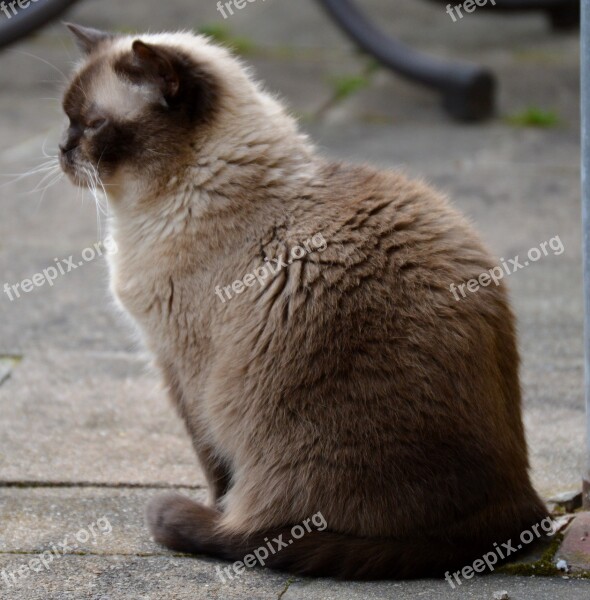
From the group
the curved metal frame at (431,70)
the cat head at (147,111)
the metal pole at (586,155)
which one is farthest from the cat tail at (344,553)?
the curved metal frame at (431,70)

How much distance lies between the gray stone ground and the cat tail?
0.13 ft

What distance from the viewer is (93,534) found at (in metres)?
3.06

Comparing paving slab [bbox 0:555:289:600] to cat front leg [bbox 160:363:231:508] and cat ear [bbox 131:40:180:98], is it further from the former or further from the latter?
cat ear [bbox 131:40:180:98]

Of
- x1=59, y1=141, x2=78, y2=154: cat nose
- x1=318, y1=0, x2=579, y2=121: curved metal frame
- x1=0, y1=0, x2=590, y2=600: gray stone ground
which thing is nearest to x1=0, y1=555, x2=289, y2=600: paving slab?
x1=0, y1=0, x2=590, y2=600: gray stone ground

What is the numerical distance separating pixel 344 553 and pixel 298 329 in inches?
23.2

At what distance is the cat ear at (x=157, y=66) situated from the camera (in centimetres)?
294

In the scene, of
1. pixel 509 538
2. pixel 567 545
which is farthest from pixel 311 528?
pixel 567 545

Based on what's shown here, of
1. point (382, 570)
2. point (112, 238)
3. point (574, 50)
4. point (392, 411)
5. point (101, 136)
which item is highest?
point (101, 136)

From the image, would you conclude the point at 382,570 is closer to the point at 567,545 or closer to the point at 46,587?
the point at 567,545

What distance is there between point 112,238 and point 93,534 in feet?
2.93

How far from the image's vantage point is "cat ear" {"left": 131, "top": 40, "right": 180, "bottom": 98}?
2.94m

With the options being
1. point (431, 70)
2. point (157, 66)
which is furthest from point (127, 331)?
point (431, 70)

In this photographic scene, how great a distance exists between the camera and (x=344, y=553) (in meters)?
2.74

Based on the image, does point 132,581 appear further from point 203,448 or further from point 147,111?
point 147,111
